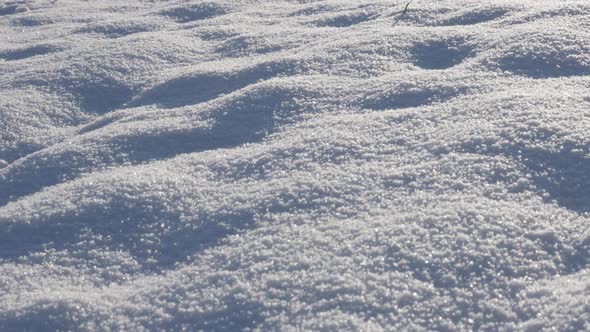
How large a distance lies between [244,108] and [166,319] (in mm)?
1001

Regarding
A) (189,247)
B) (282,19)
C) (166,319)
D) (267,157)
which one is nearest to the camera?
(166,319)

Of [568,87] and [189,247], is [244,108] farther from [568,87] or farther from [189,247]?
[568,87]

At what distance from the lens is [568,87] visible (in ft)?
6.49

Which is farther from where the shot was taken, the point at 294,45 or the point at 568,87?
the point at 294,45

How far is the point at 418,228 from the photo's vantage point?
1474 mm

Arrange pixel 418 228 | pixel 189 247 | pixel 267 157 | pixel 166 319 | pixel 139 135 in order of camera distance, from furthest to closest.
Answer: pixel 139 135 → pixel 267 157 → pixel 189 247 → pixel 418 228 → pixel 166 319

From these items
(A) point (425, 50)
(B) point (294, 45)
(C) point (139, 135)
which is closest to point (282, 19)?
(B) point (294, 45)

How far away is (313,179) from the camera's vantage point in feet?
5.68

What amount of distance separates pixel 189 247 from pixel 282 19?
1856 millimetres

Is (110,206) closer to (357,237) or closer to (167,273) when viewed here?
(167,273)

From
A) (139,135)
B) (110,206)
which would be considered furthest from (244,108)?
(110,206)

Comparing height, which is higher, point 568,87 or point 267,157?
point 568,87

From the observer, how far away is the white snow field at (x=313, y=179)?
1.34 meters

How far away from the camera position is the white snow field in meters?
1.34
